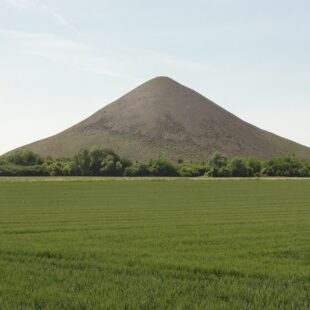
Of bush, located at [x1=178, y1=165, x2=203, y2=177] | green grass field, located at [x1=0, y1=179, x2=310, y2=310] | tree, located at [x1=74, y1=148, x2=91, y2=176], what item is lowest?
green grass field, located at [x1=0, y1=179, x2=310, y2=310]

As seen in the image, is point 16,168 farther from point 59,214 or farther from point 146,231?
point 146,231

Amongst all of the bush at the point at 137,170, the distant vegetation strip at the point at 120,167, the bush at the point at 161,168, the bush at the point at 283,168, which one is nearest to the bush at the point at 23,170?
the distant vegetation strip at the point at 120,167

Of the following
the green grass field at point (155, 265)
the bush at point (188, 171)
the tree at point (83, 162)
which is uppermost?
the tree at point (83, 162)

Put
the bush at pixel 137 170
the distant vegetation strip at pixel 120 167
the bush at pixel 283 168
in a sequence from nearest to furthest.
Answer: the bush at pixel 137 170, the distant vegetation strip at pixel 120 167, the bush at pixel 283 168

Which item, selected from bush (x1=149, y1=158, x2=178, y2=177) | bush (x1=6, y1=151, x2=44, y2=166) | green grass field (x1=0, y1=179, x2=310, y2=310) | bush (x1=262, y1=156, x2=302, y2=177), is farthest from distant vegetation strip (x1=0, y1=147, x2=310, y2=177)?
green grass field (x1=0, y1=179, x2=310, y2=310)

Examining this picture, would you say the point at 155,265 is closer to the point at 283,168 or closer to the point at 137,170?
the point at 137,170

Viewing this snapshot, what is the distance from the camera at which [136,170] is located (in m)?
123

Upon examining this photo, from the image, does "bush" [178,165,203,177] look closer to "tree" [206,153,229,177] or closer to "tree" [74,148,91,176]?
"tree" [206,153,229,177]

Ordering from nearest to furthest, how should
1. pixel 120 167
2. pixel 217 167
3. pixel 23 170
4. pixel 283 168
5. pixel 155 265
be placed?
pixel 155 265
pixel 23 170
pixel 120 167
pixel 217 167
pixel 283 168

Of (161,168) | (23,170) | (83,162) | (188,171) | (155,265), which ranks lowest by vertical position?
(155,265)

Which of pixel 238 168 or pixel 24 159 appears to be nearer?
pixel 238 168

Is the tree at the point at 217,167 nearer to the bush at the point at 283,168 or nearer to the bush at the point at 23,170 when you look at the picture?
the bush at the point at 283,168

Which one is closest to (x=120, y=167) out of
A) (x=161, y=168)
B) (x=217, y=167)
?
(x=161, y=168)

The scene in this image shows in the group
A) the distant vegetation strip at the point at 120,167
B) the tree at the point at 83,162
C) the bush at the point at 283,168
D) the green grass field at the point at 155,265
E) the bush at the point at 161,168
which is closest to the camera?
the green grass field at the point at 155,265
